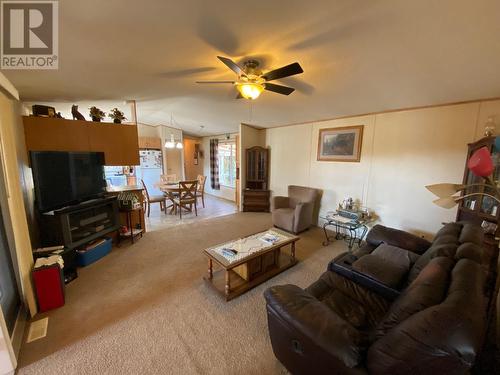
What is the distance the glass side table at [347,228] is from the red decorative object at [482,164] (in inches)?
89.0

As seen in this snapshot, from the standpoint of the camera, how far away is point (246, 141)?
5203 mm

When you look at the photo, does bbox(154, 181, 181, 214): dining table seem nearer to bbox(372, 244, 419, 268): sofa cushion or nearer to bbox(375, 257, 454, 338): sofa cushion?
bbox(372, 244, 419, 268): sofa cushion

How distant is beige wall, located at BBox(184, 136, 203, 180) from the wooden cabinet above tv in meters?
3.92

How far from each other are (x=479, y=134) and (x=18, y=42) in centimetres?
498

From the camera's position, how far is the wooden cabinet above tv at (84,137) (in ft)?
8.32

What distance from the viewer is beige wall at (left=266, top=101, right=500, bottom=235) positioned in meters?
2.66

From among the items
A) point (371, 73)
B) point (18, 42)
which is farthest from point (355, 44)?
point (18, 42)

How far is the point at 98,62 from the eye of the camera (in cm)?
207

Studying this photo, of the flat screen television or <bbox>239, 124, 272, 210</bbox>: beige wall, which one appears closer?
the flat screen television

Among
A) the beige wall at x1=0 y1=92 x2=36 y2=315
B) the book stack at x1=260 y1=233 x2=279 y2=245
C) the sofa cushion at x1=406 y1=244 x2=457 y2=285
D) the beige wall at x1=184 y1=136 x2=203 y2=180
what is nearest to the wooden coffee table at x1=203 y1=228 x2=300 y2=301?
the book stack at x1=260 y1=233 x2=279 y2=245

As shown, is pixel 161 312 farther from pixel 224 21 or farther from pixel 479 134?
pixel 479 134

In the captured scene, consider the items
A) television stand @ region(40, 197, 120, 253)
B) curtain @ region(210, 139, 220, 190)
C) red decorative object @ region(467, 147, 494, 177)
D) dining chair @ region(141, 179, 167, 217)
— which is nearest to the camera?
red decorative object @ region(467, 147, 494, 177)

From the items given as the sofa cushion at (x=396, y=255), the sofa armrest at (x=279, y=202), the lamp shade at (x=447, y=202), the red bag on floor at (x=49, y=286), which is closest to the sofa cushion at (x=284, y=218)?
the sofa armrest at (x=279, y=202)

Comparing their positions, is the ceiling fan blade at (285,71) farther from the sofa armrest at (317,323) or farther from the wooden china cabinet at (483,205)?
the wooden china cabinet at (483,205)
